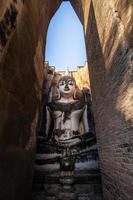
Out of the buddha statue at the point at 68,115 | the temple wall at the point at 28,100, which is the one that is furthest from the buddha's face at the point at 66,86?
the temple wall at the point at 28,100

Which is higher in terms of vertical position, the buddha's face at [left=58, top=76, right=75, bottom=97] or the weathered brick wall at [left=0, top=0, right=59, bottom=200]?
the buddha's face at [left=58, top=76, right=75, bottom=97]

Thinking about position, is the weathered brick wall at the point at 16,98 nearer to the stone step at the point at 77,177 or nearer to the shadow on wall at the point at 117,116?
the stone step at the point at 77,177

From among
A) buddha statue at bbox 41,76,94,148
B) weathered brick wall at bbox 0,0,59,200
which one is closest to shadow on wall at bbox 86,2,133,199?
weathered brick wall at bbox 0,0,59,200

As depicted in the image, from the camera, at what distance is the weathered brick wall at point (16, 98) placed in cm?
297

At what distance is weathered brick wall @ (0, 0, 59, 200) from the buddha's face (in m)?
3.32

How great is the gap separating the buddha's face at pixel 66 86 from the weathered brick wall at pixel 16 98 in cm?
332

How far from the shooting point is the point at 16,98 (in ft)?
11.7

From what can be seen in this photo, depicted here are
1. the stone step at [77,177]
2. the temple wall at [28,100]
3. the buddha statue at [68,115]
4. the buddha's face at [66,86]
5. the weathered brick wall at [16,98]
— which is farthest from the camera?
the buddha's face at [66,86]

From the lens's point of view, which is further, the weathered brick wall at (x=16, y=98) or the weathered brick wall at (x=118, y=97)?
the weathered brick wall at (x=16, y=98)

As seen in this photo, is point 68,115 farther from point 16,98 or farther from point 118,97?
point 118,97

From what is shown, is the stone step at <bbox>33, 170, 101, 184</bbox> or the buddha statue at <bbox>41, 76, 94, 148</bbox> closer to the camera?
the stone step at <bbox>33, 170, 101, 184</bbox>

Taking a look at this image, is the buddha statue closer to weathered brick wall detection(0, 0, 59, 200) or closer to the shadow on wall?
weathered brick wall detection(0, 0, 59, 200)

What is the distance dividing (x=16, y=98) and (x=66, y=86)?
4.73m

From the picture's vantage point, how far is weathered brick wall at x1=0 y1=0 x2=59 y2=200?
9.74 feet
